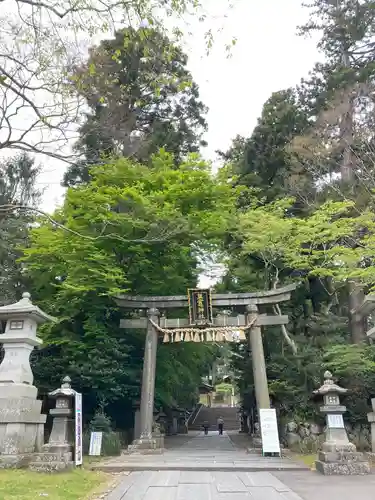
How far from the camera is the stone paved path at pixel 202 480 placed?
22.2 ft

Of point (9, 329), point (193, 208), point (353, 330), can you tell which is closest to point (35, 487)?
point (9, 329)

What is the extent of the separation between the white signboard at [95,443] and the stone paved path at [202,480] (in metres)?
1.01

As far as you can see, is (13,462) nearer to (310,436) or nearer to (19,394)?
(19,394)

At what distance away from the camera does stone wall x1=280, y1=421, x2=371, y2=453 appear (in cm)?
1274

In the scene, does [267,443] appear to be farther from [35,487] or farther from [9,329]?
[9,329]

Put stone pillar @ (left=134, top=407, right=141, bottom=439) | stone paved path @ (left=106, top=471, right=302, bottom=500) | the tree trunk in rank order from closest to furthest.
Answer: stone paved path @ (left=106, top=471, right=302, bottom=500) < stone pillar @ (left=134, top=407, right=141, bottom=439) < the tree trunk

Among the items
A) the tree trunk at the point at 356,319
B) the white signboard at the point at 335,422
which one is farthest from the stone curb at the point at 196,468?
the tree trunk at the point at 356,319

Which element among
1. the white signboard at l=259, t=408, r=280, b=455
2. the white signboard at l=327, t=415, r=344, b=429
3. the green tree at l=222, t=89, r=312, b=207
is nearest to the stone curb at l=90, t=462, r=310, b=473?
the white signboard at l=327, t=415, r=344, b=429

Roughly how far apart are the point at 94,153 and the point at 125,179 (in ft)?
24.1

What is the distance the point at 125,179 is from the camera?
15.7m

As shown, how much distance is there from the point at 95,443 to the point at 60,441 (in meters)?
3.17

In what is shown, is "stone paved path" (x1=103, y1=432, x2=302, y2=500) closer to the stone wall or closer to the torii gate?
the stone wall

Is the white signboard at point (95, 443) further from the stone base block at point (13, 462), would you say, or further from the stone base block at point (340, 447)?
the stone base block at point (340, 447)

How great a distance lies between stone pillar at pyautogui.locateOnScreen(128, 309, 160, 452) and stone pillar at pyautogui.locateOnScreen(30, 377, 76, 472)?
3.29 metres
